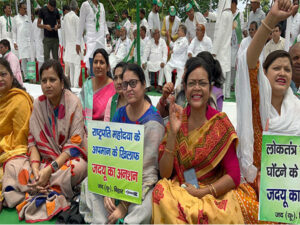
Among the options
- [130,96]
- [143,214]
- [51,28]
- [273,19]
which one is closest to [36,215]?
[143,214]

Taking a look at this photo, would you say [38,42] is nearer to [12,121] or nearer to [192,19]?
[192,19]

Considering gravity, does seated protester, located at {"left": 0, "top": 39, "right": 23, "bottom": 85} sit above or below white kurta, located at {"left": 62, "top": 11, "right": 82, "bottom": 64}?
below

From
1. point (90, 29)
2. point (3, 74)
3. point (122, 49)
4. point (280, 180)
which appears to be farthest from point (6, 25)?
point (280, 180)

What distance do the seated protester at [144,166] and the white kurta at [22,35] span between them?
8.05 meters

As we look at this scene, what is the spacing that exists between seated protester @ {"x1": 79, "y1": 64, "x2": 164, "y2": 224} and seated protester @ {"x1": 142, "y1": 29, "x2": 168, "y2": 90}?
578cm

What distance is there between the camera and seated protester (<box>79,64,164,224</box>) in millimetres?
2200

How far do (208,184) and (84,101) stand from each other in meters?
2.09

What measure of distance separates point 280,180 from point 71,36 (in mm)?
7408

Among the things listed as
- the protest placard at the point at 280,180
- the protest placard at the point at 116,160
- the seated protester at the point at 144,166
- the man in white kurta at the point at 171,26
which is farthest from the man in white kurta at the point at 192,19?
the protest placard at the point at 280,180

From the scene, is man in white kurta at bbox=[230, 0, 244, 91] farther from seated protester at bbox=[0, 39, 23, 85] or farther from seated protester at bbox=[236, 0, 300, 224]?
seated protester at bbox=[236, 0, 300, 224]

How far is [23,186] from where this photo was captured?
111 inches

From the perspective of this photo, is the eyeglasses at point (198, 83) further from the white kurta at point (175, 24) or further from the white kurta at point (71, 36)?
the white kurta at point (175, 24)

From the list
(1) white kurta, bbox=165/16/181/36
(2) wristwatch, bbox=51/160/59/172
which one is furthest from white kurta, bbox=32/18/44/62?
(2) wristwatch, bbox=51/160/59/172

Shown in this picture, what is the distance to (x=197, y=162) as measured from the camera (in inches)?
87.5
